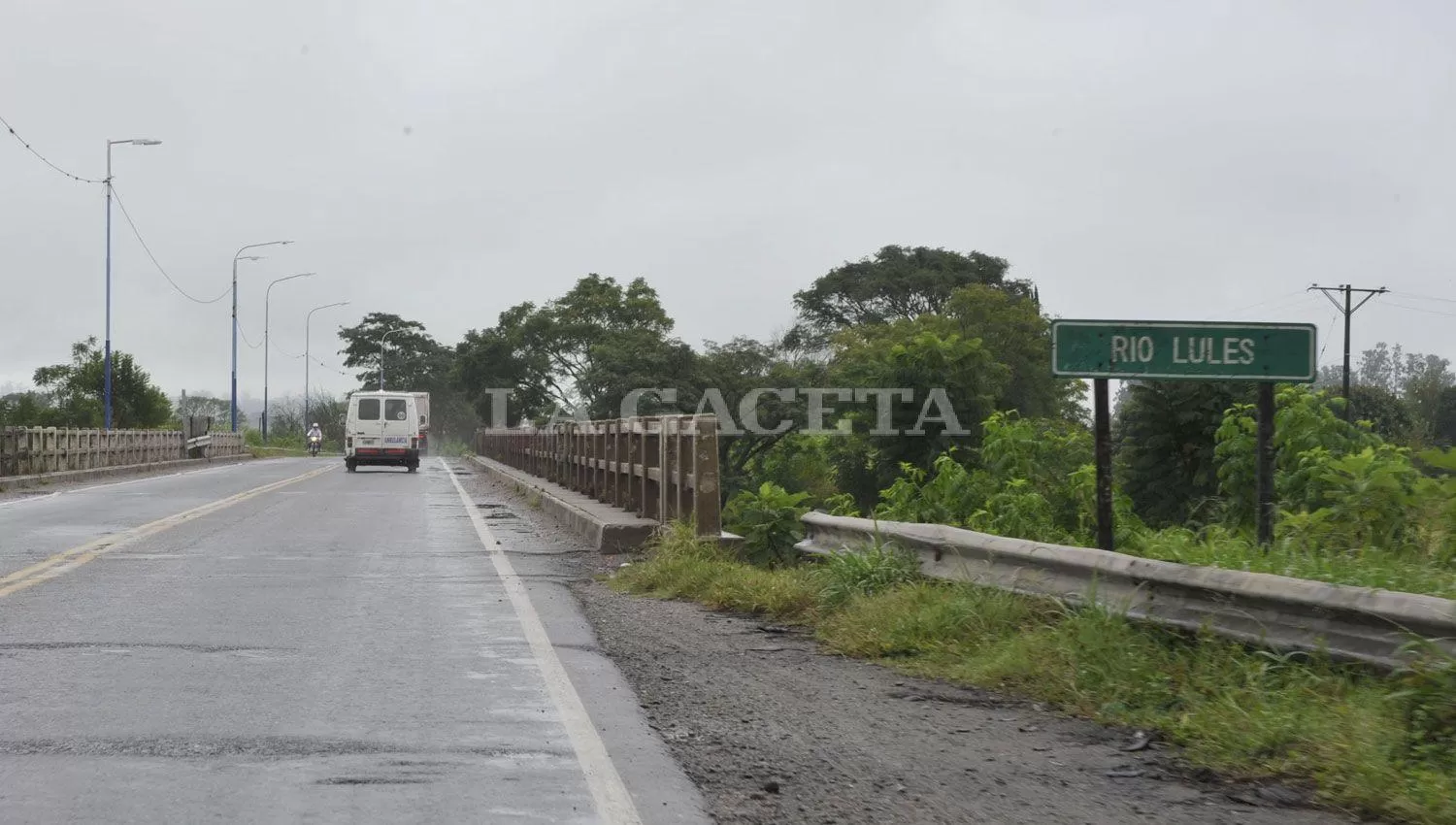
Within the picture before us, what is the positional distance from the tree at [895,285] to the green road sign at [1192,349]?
6292 cm

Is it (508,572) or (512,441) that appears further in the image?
(512,441)

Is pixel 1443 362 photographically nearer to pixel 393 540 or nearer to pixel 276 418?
pixel 276 418

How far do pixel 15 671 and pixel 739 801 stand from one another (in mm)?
4250

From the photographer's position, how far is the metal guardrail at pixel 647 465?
12852 mm

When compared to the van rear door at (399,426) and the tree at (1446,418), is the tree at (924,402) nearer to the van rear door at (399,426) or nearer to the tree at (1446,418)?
the van rear door at (399,426)

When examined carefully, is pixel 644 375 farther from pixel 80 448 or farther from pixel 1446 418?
pixel 1446 418

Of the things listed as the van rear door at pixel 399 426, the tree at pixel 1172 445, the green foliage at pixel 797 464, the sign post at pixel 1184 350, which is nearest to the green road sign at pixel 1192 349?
the sign post at pixel 1184 350

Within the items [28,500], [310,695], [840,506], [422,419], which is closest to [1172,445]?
[840,506]

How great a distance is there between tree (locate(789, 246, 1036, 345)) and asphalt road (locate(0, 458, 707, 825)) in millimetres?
59006

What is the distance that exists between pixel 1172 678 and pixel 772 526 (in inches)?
255

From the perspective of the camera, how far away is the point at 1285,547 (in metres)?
8.12

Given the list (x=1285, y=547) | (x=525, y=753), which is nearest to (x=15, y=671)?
(x=525, y=753)

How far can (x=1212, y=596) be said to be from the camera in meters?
6.75

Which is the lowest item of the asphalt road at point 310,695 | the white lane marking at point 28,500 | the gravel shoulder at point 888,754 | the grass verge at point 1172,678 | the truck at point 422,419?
the white lane marking at point 28,500
